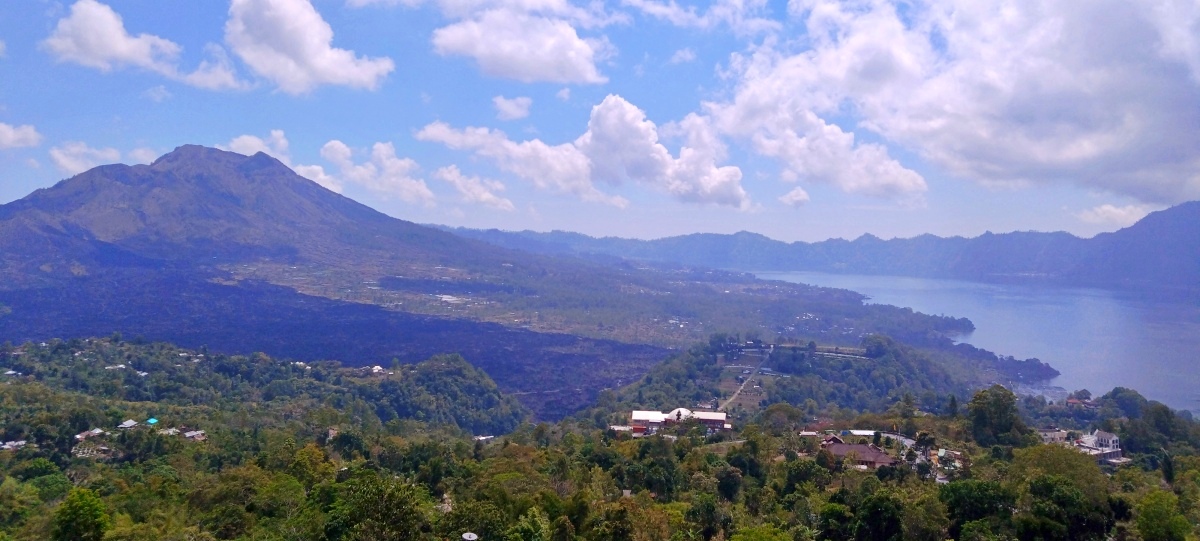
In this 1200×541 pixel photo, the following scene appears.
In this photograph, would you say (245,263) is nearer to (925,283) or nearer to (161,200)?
(161,200)

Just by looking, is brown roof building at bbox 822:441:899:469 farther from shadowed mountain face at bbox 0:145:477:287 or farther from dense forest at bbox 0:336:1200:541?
shadowed mountain face at bbox 0:145:477:287

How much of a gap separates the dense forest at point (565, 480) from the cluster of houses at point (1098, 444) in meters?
0.57

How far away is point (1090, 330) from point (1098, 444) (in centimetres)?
7875

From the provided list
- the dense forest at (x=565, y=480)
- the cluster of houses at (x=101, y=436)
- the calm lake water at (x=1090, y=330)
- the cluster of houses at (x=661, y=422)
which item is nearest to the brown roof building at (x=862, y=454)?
the dense forest at (x=565, y=480)

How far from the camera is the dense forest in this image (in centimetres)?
1305

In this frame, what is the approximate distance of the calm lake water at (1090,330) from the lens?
63.6m

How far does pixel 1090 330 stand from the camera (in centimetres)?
9431

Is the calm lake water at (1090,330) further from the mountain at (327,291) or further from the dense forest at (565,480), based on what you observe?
the dense forest at (565,480)

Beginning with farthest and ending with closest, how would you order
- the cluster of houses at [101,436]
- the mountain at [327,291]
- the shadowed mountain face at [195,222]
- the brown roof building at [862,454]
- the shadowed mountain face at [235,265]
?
the shadowed mountain face at [195,222] → the mountain at [327,291] → the shadowed mountain face at [235,265] → the cluster of houses at [101,436] → the brown roof building at [862,454]

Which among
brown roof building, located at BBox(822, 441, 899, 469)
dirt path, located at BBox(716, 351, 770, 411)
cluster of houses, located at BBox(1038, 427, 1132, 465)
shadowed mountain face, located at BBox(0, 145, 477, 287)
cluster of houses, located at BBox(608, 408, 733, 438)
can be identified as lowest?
dirt path, located at BBox(716, 351, 770, 411)

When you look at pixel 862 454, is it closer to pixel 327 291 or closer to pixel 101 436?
pixel 101 436

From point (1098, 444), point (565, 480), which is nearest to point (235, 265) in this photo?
point (565, 480)

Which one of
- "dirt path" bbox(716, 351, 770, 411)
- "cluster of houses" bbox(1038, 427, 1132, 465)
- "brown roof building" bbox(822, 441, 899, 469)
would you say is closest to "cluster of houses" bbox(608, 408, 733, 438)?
"brown roof building" bbox(822, 441, 899, 469)

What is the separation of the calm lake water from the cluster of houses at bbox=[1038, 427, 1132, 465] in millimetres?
31688
